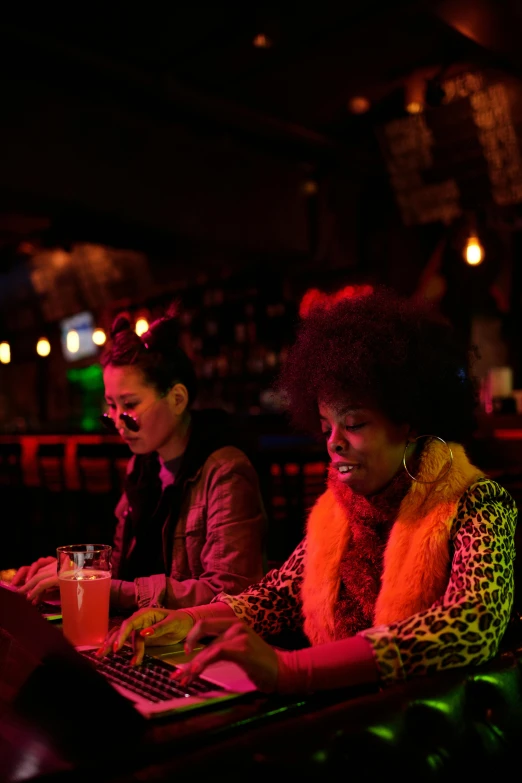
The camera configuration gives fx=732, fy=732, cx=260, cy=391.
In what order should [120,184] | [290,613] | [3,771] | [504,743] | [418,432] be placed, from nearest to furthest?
[3,771] < [504,743] < [418,432] < [290,613] < [120,184]

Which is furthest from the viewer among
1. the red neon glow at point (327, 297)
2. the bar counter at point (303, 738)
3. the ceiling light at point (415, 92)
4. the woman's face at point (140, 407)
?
the ceiling light at point (415, 92)

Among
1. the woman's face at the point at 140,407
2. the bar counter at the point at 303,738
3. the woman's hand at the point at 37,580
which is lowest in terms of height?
the bar counter at the point at 303,738

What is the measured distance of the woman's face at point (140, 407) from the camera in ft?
7.59

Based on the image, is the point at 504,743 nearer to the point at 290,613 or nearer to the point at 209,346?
the point at 290,613

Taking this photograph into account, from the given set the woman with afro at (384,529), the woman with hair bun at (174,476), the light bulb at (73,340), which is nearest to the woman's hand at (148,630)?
the woman with afro at (384,529)

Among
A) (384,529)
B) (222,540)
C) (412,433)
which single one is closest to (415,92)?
(222,540)

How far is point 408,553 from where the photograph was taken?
1.42 metres

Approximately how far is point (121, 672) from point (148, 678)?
0.06 meters

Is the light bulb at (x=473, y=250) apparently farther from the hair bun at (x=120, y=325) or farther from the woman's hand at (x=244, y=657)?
the woman's hand at (x=244, y=657)

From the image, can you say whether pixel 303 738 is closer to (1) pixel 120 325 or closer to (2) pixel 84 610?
(2) pixel 84 610

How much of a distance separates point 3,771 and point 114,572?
5.27 feet

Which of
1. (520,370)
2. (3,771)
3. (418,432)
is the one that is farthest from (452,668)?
(520,370)

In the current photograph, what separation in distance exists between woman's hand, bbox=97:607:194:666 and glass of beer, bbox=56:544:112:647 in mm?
75

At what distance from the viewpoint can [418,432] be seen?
5.12 ft
